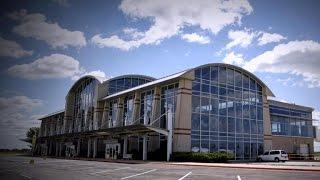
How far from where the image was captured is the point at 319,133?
6300cm

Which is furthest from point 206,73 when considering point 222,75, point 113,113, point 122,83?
point 122,83

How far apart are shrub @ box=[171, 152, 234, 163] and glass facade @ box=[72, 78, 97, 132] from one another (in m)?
26.5

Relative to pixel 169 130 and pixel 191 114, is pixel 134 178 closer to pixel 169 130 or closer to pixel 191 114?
pixel 169 130

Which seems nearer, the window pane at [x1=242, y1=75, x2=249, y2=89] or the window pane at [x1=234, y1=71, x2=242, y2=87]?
the window pane at [x1=234, y1=71, x2=242, y2=87]

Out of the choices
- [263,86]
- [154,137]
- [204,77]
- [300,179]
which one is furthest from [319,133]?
[300,179]

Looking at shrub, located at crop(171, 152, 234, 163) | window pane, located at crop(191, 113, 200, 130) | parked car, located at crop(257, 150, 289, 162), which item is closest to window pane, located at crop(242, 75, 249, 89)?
parked car, located at crop(257, 150, 289, 162)

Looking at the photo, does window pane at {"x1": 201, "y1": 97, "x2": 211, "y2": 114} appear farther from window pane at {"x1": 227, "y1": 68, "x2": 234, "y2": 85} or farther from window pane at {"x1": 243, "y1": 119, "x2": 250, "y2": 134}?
window pane at {"x1": 243, "y1": 119, "x2": 250, "y2": 134}

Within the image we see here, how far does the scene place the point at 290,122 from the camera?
57250 mm

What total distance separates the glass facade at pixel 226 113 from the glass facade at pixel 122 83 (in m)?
21.7

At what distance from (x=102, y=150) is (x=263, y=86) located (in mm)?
27235

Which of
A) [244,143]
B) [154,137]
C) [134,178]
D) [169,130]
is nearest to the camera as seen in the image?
[134,178]

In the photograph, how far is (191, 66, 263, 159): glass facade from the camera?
42500 mm

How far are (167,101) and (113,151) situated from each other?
41.6ft

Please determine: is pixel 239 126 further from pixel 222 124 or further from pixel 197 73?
pixel 197 73
